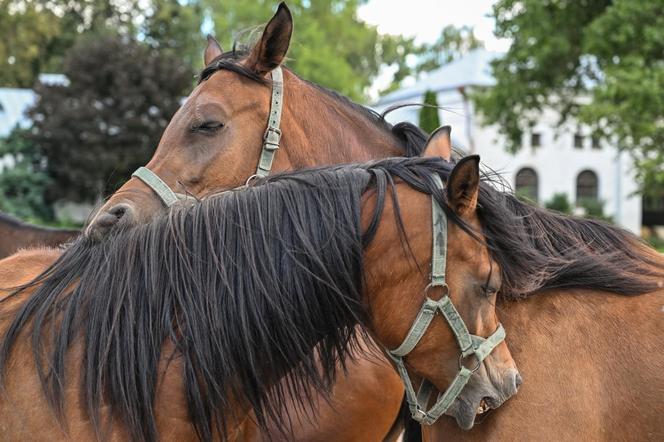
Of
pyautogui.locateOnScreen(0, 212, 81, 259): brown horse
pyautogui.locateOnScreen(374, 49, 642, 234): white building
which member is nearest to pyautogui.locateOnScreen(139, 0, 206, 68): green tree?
pyautogui.locateOnScreen(374, 49, 642, 234): white building

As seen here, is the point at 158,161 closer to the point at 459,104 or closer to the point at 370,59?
the point at 459,104

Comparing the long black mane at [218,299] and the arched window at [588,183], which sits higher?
the long black mane at [218,299]

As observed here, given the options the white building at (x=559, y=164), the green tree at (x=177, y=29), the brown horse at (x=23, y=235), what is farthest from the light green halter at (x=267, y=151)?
the green tree at (x=177, y=29)

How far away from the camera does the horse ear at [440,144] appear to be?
266 cm

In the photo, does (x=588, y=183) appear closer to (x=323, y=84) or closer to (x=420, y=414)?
(x=323, y=84)

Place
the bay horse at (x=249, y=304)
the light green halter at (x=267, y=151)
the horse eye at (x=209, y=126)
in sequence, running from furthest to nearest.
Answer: the horse eye at (x=209, y=126)
the light green halter at (x=267, y=151)
the bay horse at (x=249, y=304)

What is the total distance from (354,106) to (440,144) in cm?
81

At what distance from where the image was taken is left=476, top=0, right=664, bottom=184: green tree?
16281 mm

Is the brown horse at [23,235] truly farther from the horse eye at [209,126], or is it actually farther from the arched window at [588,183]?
the arched window at [588,183]

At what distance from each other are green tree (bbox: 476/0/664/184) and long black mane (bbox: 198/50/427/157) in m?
14.4

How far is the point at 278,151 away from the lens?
3047 mm

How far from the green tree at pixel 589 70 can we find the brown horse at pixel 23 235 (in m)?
14.5

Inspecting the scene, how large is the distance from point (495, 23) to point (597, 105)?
617 centimetres

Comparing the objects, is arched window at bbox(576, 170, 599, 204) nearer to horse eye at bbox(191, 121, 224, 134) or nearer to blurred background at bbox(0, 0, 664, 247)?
blurred background at bbox(0, 0, 664, 247)
